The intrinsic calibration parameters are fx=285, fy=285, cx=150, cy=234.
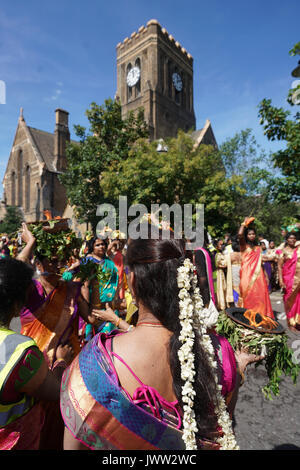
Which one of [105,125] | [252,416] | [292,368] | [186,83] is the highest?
[186,83]

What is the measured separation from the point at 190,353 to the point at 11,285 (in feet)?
3.48

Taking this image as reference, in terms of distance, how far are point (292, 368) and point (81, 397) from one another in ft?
5.08

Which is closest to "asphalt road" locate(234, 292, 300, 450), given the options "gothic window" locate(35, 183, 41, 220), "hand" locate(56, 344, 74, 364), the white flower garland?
"hand" locate(56, 344, 74, 364)

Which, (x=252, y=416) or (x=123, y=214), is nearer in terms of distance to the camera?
(x=252, y=416)

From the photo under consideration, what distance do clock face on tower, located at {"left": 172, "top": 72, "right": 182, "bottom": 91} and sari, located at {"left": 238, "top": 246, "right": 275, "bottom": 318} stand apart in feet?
120

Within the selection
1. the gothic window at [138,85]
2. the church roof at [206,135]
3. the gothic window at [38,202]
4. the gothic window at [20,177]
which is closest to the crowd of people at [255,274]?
the gothic window at [38,202]

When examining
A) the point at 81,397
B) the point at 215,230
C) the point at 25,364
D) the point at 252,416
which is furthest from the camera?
the point at 215,230

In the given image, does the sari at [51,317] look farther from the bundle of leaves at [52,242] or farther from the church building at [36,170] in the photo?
the church building at [36,170]

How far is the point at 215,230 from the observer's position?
18094mm

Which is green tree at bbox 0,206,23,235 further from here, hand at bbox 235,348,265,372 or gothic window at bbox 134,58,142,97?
hand at bbox 235,348,265,372

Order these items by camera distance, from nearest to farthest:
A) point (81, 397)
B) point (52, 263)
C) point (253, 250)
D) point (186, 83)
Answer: point (81, 397), point (52, 263), point (253, 250), point (186, 83)

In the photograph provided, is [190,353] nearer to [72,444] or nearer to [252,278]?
[72,444]
